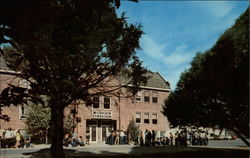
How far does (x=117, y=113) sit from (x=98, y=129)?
10.4ft

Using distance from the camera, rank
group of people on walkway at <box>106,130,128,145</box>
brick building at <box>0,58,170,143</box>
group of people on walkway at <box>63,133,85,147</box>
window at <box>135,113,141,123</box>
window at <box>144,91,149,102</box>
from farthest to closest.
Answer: window at <box>144,91,149,102</box>, window at <box>135,113,141,123</box>, brick building at <box>0,58,170,143</box>, group of people on walkway at <box>106,130,128,145</box>, group of people on walkway at <box>63,133,85,147</box>

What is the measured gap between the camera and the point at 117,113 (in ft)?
122

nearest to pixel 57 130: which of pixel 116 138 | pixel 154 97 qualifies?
pixel 116 138

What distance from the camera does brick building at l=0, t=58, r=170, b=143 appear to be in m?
30.8

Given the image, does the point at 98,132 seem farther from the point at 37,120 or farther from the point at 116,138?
the point at 37,120

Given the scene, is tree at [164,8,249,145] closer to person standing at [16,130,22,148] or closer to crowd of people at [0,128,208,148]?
crowd of people at [0,128,208,148]

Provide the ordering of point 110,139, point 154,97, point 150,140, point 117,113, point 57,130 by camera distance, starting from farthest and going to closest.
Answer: point 154,97
point 117,113
point 110,139
point 150,140
point 57,130

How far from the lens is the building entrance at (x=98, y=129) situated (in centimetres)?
3512

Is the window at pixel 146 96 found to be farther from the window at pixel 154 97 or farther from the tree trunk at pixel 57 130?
the tree trunk at pixel 57 130

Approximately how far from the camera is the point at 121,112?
37.4 meters

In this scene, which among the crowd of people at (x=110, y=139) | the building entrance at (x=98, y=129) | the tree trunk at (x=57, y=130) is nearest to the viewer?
the tree trunk at (x=57, y=130)

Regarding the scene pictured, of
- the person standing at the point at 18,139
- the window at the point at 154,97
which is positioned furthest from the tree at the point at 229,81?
the window at the point at 154,97

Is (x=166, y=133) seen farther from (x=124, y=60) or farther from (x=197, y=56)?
(x=124, y=60)

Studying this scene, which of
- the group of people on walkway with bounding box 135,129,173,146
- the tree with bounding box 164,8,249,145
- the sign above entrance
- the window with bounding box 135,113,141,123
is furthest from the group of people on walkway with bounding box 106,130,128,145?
the tree with bounding box 164,8,249,145
